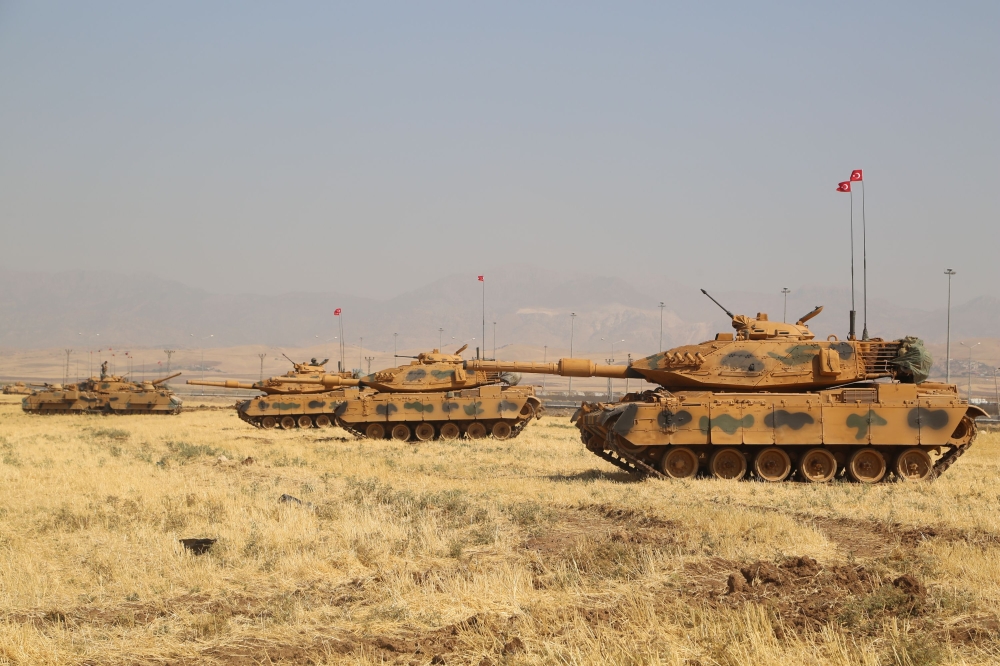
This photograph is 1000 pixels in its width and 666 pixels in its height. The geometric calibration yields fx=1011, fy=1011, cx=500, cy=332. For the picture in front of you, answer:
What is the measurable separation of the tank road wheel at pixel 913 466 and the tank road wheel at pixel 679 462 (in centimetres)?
410

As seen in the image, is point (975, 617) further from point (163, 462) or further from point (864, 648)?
point (163, 462)

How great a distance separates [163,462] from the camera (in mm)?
25891

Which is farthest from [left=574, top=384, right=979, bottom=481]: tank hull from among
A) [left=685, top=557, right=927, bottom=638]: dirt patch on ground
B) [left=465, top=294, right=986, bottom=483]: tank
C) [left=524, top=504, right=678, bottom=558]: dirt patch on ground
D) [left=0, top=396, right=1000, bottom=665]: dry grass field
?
[left=685, top=557, right=927, bottom=638]: dirt patch on ground

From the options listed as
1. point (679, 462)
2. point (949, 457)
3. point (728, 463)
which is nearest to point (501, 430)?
point (679, 462)

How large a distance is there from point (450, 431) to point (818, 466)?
16.9 meters

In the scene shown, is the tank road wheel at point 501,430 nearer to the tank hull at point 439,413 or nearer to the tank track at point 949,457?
the tank hull at point 439,413

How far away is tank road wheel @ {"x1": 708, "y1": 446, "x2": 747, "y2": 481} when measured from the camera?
2095cm

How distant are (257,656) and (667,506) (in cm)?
926

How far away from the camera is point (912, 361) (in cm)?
2111

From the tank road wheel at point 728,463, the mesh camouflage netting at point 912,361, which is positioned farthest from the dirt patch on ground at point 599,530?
the mesh camouflage netting at point 912,361

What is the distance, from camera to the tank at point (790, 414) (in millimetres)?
20391

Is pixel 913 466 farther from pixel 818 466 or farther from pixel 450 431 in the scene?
pixel 450 431

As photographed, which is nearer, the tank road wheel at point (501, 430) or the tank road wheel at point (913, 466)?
the tank road wheel at point (913, 466)

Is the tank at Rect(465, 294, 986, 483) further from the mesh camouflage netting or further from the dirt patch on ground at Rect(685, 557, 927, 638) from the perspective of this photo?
the dirt patch on ground at Rect(685, 557, 927, 638)
